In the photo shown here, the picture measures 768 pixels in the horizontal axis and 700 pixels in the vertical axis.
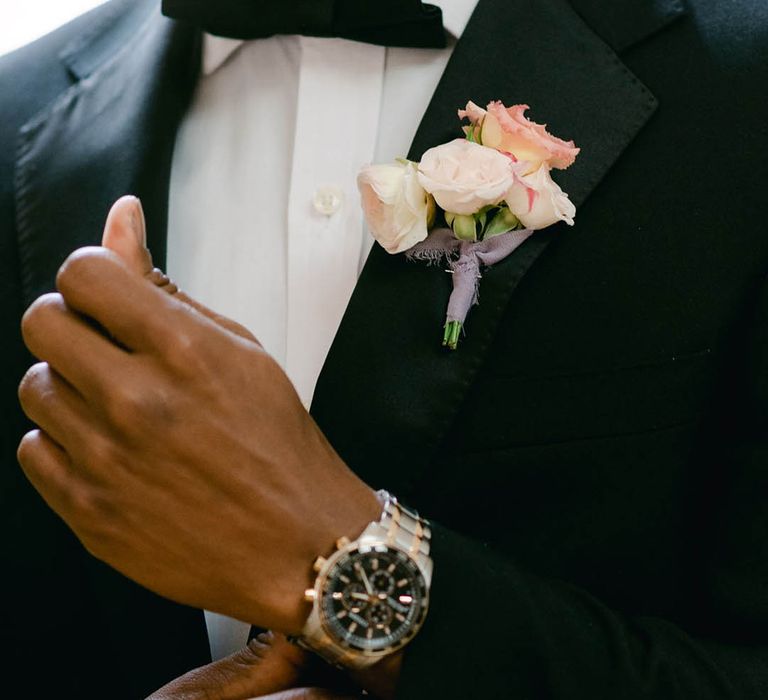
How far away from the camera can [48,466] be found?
0.81 m

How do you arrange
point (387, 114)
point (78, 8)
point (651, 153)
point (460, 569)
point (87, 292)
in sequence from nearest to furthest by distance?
point (87, 292) → point (460, 569) → point (651, 153) → point (387, 114) → point (78, 8)

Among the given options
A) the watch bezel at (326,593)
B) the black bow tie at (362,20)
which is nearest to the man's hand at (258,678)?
the watch bezel at (326,593)

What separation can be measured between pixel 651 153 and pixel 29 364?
0.74 metres

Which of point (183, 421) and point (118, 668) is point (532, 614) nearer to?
point (183, 421)

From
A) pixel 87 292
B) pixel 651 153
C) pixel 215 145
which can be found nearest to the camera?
pixel 87 292

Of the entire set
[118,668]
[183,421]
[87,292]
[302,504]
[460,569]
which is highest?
[87,292]

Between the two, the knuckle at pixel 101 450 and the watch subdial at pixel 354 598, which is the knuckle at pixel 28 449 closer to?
the knuckle at pixel 101 450

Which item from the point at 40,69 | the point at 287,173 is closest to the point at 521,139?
the point at 287,173

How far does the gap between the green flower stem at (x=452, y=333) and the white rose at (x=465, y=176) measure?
10 centimetres

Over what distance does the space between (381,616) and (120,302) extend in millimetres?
338

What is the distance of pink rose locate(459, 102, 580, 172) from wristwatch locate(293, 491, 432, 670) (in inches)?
13.3

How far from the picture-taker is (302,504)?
0.80 metres

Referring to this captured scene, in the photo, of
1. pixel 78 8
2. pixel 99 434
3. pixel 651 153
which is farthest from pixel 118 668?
pixel 78 8

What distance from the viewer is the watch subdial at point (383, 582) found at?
0.81 meters
